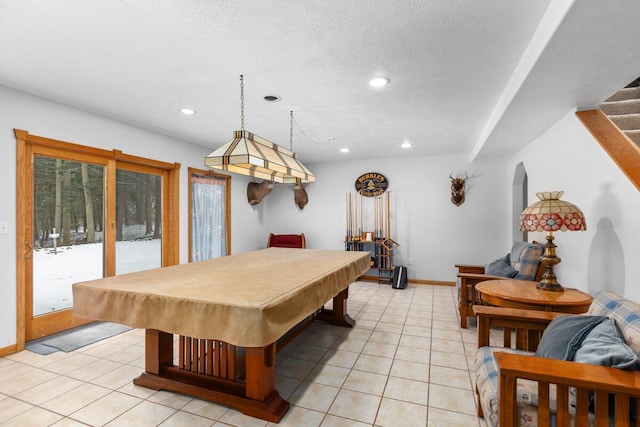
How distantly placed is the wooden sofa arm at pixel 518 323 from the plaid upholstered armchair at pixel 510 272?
1212 mm

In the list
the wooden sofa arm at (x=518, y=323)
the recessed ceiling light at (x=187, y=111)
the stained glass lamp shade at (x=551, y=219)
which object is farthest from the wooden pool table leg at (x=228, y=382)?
the recessed ceiling light at (x=187, y=111)

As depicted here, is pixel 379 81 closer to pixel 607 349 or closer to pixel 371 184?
pixel 607 349

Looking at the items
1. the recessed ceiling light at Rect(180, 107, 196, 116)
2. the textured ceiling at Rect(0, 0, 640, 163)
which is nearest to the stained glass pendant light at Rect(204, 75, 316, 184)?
the textured ceiling at Rect(0, 0, 640, 163)

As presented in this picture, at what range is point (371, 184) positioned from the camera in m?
5.93

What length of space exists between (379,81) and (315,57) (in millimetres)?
643

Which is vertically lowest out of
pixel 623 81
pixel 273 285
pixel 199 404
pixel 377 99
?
pixel 199 404

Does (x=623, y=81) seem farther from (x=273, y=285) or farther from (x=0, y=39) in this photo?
(x=0, y=39)

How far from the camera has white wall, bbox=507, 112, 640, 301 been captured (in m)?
2.05

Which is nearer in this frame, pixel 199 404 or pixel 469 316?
pixel 199 404

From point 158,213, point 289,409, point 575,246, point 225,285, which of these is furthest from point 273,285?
point 158,213

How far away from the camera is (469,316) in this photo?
354cm

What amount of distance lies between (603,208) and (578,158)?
1.87 ft

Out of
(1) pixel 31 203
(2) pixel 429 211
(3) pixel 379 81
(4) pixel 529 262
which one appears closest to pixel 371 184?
(2) pixel 429 211

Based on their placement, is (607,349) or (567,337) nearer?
(607,349)
